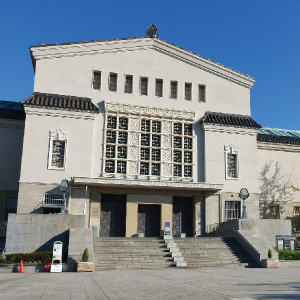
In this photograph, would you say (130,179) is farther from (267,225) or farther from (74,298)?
(74,298)

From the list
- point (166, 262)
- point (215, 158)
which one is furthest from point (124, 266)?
point (215, 158)

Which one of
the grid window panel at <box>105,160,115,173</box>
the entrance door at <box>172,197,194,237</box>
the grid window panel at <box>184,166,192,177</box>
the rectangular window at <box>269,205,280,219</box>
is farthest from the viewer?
the rectangular window at <box>269,205,280,219</box>

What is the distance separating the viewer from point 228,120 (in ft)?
100

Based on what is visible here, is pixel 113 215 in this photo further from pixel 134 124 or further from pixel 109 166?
pixel 134 124

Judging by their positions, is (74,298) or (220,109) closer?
(74,298)

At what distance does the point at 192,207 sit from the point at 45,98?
1406cm

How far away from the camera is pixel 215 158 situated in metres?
29.6

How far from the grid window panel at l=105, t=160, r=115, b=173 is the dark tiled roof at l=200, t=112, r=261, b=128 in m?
8.00

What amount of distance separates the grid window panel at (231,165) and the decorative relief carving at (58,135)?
1298 cm

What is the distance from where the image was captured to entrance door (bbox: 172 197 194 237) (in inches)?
1146

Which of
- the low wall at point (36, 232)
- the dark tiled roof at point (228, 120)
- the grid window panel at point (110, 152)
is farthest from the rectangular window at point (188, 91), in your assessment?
the low wall at point (36, 232)

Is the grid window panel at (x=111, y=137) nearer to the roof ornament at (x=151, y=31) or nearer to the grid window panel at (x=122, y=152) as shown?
the grid window panel at (x=122, y=152)

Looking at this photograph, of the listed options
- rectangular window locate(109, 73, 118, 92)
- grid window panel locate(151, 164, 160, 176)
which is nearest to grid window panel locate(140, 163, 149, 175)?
grid window panel locate(151, 164, 160, 176)

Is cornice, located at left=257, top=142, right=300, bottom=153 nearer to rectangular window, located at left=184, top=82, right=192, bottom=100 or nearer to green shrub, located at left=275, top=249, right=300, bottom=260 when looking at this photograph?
rectangular window, located at left=184, top=82, right=192, bottom=100
